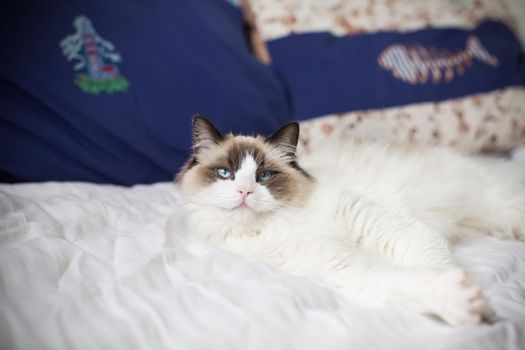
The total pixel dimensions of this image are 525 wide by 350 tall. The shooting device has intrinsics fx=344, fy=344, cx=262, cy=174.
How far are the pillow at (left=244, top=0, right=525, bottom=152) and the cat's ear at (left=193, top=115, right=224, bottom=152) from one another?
0.70 metres

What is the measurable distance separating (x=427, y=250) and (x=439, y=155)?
705 mm

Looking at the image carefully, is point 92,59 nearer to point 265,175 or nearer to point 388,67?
point 265,175

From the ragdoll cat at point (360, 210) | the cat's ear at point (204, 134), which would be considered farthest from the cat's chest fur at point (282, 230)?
the cat's ear at point (204, 134)

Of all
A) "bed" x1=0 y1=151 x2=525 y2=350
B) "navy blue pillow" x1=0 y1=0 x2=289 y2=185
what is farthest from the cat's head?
"navy blue pillow" x1=0 y1=0 x2=289 y2=185

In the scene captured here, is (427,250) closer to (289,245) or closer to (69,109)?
(289,245)

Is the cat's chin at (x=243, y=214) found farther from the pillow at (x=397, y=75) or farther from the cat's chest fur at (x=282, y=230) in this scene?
the pillow at (x=397, y=75)

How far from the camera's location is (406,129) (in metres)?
1.89

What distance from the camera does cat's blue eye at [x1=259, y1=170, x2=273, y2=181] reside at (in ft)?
3.95

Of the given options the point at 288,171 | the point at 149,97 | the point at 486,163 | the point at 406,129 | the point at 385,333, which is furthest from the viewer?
the point at 406,129

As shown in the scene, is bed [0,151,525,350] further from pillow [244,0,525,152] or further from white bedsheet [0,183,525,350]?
pillow [244,0,525,152]

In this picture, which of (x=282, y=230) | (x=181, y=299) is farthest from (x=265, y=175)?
(x=181, y=299)

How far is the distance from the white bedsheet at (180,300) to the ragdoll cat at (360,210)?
0.25 feet

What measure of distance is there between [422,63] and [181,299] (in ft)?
5.84

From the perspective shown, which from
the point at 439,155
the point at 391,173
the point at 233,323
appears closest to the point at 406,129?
the point at 439,155
